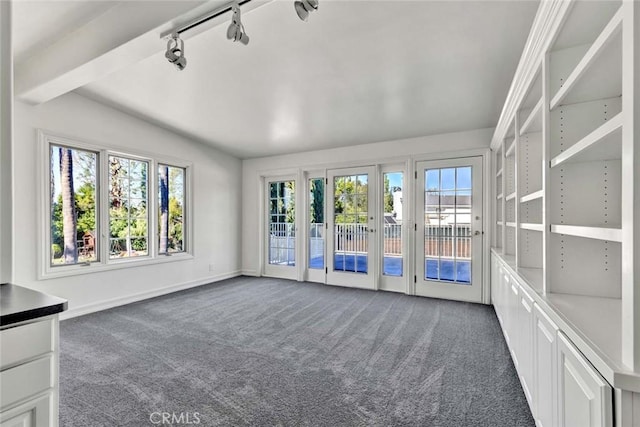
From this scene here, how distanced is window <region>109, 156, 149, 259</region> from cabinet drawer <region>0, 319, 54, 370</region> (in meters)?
3.51

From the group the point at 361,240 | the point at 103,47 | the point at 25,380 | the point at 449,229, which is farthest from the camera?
the point at 361,240

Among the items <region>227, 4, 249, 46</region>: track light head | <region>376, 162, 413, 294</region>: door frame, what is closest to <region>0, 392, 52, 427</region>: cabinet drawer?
<region>227, 4, 249, 46</region>: track light head

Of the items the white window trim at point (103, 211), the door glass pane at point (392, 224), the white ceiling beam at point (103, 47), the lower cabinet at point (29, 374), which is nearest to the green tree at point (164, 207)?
the white window trim at point (103, 211)

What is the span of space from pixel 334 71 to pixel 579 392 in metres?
2.71

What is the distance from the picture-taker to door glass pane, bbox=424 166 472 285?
4125 mm

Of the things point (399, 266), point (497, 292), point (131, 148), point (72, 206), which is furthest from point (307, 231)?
point (72, 206)

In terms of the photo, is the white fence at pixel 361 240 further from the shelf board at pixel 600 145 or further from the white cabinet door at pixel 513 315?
the shelf board at pixel 600 145

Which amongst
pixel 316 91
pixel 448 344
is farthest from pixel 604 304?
pixel 316 91

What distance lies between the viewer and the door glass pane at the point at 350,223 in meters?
4.88

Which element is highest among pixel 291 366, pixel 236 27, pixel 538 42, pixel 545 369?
pixel 236 27

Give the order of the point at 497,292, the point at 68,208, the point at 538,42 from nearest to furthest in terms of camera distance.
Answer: the point at 538,42
the point at 497,292
the point at 68,208

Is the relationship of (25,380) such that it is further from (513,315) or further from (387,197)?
(387,197)

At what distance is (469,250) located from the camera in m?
4.09

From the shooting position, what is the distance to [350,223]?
16.4ft
